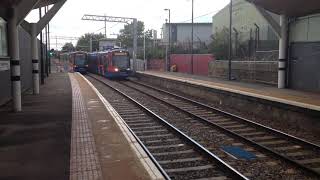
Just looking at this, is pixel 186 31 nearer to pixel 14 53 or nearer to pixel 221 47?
pixel 221 47

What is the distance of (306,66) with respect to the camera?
2105 cm

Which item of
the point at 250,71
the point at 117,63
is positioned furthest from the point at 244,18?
the point at 250,71

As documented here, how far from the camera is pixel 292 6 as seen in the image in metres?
20.6

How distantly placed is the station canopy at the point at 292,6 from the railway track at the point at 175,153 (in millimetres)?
8154

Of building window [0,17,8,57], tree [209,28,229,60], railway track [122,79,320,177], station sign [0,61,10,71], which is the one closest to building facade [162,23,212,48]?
tree [209,28,229,60]

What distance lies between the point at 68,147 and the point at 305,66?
1447 centimetres

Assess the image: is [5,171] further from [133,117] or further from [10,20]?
[133,117]

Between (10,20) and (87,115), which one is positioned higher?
(10,20)

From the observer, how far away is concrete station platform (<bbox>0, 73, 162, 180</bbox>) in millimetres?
7602

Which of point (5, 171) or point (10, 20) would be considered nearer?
point (5, 171)

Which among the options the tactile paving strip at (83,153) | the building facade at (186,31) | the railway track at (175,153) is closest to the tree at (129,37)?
the building facade at (186,31)

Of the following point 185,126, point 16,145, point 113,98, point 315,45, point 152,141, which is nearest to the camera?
point 16,145

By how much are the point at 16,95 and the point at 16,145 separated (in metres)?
5.94

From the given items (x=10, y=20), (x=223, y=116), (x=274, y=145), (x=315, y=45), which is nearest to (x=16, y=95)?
(x=10, y=20)
